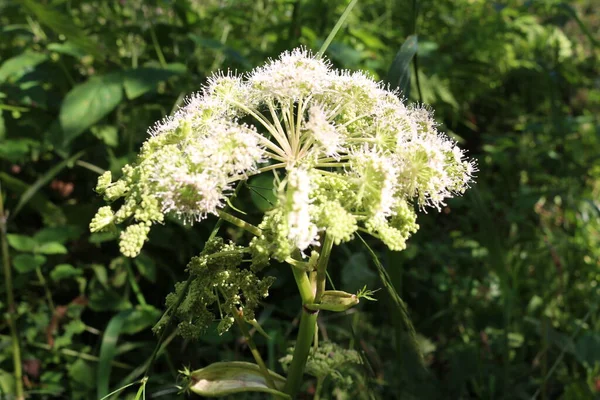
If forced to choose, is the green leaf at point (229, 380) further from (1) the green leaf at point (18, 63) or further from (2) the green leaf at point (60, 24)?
(1) the green leaf at point (18, 63)

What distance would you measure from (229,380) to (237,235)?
992mm

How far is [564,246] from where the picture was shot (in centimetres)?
301

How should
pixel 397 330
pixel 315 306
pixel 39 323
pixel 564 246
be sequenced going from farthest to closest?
pixel 564 246 < pixel 39 323 < pixel 397 330 < pixel 315 306

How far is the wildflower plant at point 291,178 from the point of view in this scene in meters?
0.94

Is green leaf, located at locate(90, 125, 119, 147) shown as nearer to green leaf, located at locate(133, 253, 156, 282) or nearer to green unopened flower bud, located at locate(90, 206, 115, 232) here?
green leaf, located at locate(133, 253, 156, 282)

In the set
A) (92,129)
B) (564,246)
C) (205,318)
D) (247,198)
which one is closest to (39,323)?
(92,129)

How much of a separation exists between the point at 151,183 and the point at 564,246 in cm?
265

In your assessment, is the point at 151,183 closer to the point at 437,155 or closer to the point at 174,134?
the point at 174,134

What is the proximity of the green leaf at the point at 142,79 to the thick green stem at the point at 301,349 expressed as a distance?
1.37 meters

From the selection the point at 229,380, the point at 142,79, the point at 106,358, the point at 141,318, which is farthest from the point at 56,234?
the point at 229,380

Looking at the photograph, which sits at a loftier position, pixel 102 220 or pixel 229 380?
pixel 102 220

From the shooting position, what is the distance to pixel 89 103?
2.19 m

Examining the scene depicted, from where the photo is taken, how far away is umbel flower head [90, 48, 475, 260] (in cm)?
94

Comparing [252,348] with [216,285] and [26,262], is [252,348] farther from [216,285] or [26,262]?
[26,262]
